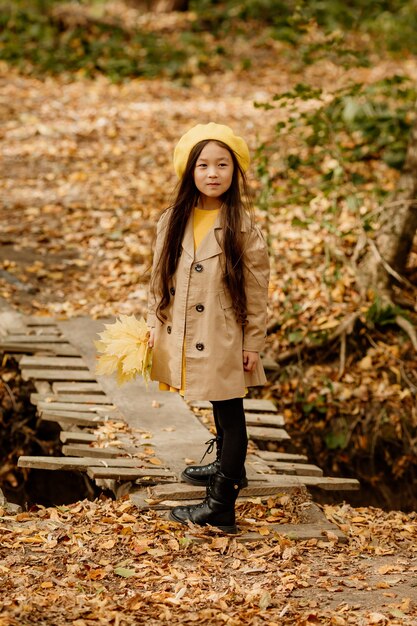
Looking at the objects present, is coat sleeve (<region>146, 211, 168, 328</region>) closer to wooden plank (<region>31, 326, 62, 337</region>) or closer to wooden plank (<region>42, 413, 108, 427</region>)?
wooden plank (<region>42, 413, 108, 427</region>)

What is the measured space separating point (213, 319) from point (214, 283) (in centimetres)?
16

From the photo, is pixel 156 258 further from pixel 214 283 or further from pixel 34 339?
pixel 34 339

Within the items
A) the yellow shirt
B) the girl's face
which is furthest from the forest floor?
the girl's face

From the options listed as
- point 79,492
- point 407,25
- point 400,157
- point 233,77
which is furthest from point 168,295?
point 407,25

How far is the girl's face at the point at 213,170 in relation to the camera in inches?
135

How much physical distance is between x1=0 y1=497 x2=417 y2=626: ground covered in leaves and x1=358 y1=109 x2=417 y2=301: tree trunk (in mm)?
3238

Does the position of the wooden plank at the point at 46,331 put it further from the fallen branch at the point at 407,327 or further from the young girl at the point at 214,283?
the fallen branch at the point at 407,327

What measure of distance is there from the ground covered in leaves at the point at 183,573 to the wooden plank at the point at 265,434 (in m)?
0.86

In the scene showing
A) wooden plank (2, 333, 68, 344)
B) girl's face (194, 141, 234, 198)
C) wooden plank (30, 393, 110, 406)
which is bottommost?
wooden plank (30, 393, 110, 406)

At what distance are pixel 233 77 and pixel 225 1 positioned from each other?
4021 millimetres

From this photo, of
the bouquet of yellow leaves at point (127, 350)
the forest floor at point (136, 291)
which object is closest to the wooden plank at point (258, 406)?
the forest floor at point (136, 291)

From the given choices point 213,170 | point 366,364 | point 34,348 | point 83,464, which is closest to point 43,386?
point 34,348

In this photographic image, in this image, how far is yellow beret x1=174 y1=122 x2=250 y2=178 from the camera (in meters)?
3.43

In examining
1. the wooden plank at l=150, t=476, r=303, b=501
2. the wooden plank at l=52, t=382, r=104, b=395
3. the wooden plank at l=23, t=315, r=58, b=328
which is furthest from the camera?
the wooden plank at l=23, t=315, r=58, b=328
